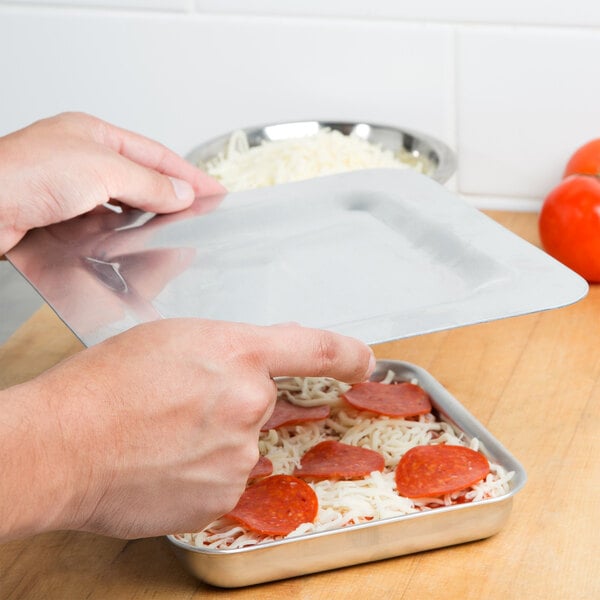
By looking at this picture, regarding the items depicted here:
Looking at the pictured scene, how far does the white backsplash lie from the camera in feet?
5.22

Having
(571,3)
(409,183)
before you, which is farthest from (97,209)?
(571,3)

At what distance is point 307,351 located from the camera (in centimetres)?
83

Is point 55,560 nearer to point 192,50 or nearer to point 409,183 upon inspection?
point 409,183

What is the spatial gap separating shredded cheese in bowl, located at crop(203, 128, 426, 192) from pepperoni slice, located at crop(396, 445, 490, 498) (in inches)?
24.3

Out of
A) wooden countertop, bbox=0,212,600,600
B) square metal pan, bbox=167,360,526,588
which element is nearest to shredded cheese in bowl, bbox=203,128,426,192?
wooden countertop, bbox=0,212,600,600

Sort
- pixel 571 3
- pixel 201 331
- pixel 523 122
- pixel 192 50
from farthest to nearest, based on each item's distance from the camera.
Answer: pixel 192 50 < pixel 523 122 < pixel 571 3 < pixel 201 331

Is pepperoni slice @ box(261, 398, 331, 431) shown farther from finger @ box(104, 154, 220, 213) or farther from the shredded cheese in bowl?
the shredded cheese in bowl

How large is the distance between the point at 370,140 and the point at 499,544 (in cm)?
85

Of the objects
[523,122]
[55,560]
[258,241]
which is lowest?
[55,560]

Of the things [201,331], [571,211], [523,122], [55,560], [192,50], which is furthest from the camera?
[192,50]

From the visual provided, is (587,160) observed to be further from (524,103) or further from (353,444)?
(353,444)

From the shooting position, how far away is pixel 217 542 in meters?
0.90

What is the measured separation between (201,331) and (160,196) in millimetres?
419

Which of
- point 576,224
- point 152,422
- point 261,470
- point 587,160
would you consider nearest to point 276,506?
point 261,470
